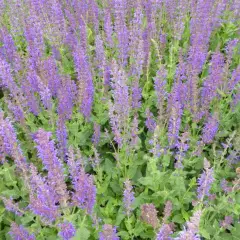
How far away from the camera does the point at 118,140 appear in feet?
11.7

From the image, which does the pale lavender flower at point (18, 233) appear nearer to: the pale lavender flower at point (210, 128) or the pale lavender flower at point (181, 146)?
the pale lavender flower at point (181, 146)

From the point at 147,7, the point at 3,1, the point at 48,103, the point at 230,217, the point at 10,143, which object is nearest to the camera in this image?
the point at 10,143

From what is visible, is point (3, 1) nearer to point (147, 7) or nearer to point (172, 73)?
point (147, 7)

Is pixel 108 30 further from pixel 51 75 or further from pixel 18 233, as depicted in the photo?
pixel 18 233

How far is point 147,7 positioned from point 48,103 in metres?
2.49

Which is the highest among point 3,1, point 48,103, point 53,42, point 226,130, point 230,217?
point 3,1

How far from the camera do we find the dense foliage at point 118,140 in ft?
9.82

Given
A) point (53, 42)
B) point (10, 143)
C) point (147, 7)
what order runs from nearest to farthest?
point (10, 143) → point (53, 42) → point (147, 7)

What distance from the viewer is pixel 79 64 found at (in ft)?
13.0

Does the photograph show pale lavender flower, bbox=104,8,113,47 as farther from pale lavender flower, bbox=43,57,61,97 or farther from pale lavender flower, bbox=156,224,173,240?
pale lavender flower, bbox=156,224,173,240

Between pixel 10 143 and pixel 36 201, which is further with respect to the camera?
pixel 10 143

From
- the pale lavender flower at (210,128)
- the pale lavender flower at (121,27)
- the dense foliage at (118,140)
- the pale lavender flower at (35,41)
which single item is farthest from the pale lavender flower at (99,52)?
the pale lavender flower at (210,128)

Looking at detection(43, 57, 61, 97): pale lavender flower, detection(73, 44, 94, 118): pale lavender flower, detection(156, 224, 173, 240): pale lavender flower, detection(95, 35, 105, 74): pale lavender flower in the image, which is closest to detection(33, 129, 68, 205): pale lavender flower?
detection(156, 224, 173, 240): pale lavender flower

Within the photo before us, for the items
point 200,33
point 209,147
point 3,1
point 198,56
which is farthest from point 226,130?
point 3,1
